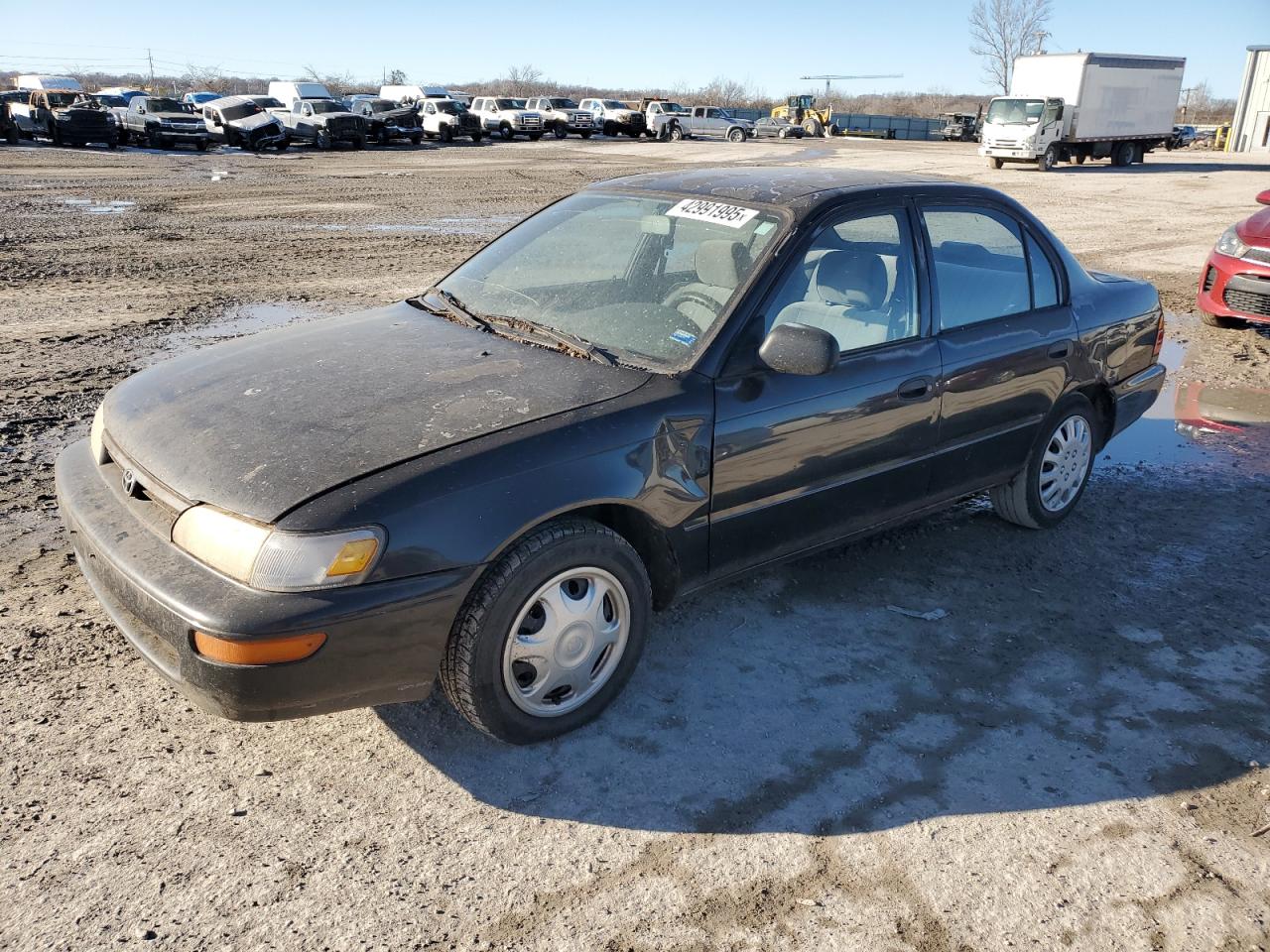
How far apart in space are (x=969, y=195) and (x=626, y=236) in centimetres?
152

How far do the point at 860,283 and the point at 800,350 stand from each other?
79 cm

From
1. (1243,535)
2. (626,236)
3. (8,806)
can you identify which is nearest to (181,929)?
(8,806)

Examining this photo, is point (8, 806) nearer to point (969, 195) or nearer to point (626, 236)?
point (626, 236)

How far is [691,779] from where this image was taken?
2.96 m

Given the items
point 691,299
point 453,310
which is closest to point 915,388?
point 691,299

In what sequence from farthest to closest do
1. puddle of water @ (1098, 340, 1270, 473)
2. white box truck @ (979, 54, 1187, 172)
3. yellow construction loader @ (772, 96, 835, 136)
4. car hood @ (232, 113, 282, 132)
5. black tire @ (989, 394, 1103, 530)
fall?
yellow construction loader @ (772, 96, 835, 136)
car hood @ (232, 113, 282, 132)
white box truck @ (979, 54, 1187, 172)
puddle of water @ (1098, 340, 1270, 473)
black tire @ (989, 394, 1103, 530)

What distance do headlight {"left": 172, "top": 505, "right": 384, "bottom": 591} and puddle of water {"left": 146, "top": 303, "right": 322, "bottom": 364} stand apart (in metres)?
5.06

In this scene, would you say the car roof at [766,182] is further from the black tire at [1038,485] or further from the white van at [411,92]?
the white van at [411,92]

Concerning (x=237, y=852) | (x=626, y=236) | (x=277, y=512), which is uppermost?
(x=626, y=236)

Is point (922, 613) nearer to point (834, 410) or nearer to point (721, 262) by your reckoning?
point (834, 410)

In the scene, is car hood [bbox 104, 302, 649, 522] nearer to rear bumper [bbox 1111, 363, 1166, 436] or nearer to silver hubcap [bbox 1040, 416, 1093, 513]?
silver hubcap [bbox 1040, 416, 1093, 513]

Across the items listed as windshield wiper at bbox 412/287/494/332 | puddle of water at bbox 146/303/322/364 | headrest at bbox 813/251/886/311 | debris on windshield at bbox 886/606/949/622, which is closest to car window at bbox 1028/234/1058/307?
headrest at bbox 813/251/886/311

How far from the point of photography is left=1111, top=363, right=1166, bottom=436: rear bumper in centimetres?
501

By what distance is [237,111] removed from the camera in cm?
3278
